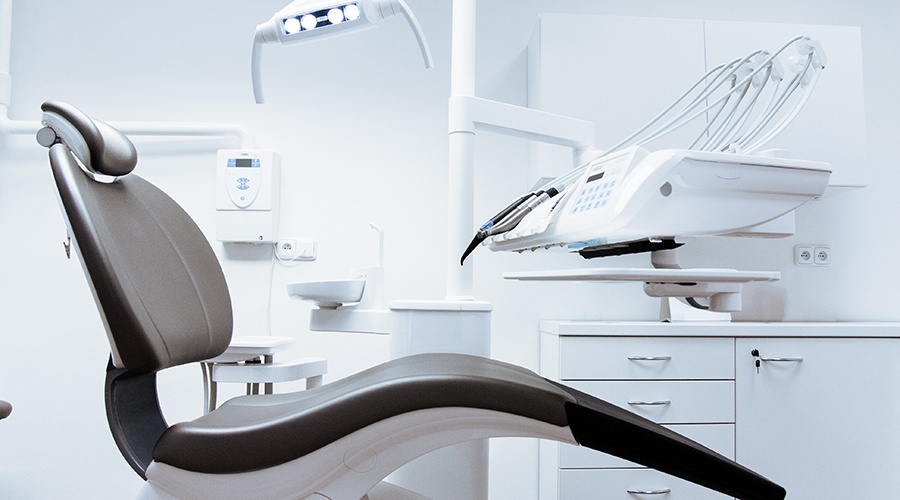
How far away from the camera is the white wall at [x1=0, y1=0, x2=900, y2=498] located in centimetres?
250

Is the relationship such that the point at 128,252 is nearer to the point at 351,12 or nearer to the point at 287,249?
the point at 351,12

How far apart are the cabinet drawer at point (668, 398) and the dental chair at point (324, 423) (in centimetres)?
126

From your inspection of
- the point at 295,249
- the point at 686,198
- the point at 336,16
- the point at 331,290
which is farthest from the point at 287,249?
the point at 686,198

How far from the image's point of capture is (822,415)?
6.84 feet

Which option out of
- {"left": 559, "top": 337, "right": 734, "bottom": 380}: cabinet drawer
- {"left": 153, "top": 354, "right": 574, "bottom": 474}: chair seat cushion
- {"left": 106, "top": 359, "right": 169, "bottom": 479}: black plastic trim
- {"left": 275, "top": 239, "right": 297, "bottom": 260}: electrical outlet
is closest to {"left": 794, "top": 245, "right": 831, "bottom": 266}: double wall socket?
{"left": 559, "top": 337, "right": 734, "bottom": 380}: cabinet drawer

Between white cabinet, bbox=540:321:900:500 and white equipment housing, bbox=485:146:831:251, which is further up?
white equipment housing, bbox=485:146:831:251

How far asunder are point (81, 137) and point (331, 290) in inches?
26.1

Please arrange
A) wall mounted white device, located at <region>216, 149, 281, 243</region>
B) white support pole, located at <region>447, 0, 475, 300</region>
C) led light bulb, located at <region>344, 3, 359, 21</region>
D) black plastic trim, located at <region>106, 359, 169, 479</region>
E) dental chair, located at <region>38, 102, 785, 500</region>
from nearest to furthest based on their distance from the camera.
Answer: dental chair, located at <region>38, 102, 785, 500</region> → black plastic trim, located at <region>106, 359, 169, 479</region> → led light bulb, located at <region>344, 3, 359, 21</region> → white support pole, located at <region>447, 0, 475, 300</region> → wall mounted white device, located at <region>216, 149, 281, 243</region>

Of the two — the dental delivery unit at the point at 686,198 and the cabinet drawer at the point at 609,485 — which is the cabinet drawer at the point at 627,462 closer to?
the cabinet drawer at the point at 609,485

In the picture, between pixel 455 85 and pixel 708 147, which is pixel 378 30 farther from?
pixel 708 147

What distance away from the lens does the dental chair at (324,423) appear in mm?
718

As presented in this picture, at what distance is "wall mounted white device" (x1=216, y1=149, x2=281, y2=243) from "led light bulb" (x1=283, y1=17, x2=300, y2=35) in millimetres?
1258

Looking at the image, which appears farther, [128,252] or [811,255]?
[811,255]

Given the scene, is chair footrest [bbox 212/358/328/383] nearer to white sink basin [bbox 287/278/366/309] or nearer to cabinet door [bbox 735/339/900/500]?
white sink basin [bbox 287/278/366/309]
